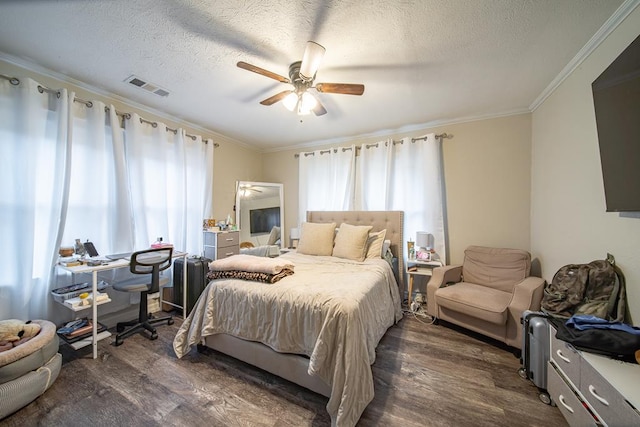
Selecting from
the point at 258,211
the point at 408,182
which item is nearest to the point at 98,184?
the point at 258,211

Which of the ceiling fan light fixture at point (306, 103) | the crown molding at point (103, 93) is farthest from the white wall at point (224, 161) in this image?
the ceiling fan light fixture at point (306, 103)

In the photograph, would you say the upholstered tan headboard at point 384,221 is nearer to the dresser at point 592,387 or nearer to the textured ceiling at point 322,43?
the textured ceiling at point 322,43

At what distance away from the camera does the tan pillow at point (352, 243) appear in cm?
272

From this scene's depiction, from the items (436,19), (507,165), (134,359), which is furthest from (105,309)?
(507,165)

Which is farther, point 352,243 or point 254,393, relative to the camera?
point 352,243

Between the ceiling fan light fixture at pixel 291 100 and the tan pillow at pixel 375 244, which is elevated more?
the ceiling fan light fixture at pixel 291 100

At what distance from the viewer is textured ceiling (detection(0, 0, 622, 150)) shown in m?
1.41

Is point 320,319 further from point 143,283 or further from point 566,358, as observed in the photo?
point 143,283

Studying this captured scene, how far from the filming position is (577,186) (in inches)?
74.1

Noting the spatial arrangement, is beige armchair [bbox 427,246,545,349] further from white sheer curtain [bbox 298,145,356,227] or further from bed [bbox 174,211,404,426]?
white sheer curtain [bbox 298,145,356,227]

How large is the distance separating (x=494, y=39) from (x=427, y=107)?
3.53 feet

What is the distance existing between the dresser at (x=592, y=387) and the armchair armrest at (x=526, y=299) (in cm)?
46

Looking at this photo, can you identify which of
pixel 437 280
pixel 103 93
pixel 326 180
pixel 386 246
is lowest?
pixel 437 280

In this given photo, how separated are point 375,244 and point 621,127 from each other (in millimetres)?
2105
